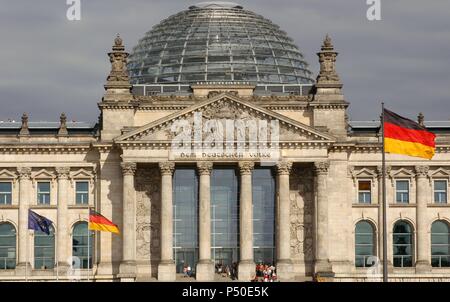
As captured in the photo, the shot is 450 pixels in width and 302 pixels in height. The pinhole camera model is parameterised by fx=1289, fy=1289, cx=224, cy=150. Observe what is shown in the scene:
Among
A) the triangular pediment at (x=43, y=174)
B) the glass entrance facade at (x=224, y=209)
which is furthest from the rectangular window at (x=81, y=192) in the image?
the glass entrance facade at (x=224, y=209)

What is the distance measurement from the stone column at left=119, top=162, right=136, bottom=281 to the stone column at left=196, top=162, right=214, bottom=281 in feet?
19.3

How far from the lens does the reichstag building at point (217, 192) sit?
113 meters

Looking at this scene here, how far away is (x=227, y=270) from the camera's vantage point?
114 meters

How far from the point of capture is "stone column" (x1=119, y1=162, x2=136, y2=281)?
112125mm

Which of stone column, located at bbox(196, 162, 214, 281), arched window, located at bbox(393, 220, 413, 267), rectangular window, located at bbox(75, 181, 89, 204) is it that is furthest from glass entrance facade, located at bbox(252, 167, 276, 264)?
rectangular window, located at bbox(75, 181, 89, 204)

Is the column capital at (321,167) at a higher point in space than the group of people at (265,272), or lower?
higher

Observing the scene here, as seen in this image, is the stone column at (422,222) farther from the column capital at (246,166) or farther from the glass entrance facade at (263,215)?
the column capital at (246,166)

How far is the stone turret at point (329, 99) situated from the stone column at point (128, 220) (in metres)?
17.3

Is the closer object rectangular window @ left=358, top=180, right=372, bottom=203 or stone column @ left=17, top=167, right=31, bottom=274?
stone column @ left=17, top=167, right=31, bottom=274

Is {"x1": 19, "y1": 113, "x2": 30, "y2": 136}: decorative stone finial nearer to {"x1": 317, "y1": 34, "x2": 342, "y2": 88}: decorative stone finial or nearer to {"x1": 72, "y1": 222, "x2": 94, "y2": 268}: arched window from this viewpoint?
{"x1": 72, "y1": 222, "x2": 94, "y2": 268}: arched window

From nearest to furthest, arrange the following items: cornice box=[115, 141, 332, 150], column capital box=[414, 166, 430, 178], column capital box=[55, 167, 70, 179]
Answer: cornice box=[115, 141, 332, 150]
column capital box=[55, 167, 70, 179]
column capital box=[414, 166, 430, 178]

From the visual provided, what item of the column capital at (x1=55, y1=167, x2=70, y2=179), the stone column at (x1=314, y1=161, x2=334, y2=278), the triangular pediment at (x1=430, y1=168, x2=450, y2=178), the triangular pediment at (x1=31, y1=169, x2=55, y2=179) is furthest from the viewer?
the triangular pediment at (x1=430, y1=168, x2=450, y2=178)

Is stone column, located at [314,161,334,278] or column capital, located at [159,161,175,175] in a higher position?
column capital, located at [159,161,175,175]
